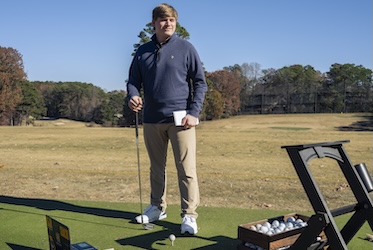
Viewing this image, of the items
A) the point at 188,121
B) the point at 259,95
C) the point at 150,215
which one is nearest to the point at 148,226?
the point at 150,215

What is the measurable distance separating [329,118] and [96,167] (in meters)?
43.9

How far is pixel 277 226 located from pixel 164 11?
202 cm

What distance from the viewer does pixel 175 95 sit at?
3566mm

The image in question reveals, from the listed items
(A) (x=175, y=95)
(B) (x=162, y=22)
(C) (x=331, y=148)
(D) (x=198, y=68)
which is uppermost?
(B) (x=162, y=22)

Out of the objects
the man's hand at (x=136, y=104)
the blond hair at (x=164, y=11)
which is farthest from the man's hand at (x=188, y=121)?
the blond hair at (x=164, y=11)

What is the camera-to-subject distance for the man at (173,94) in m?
3.54

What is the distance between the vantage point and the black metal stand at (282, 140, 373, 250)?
2295mm

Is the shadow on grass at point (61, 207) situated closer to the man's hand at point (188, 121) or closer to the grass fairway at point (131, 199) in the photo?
the grass fairway at point (131, 199)

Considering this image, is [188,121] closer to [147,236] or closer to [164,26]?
[164,26]

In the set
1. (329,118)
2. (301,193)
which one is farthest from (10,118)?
(301,193)

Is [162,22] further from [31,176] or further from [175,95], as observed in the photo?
[31,176]

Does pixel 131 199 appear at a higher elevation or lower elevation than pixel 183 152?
lower

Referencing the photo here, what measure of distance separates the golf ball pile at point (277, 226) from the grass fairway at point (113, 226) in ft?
1.10

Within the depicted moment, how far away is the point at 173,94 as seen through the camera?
356cm
